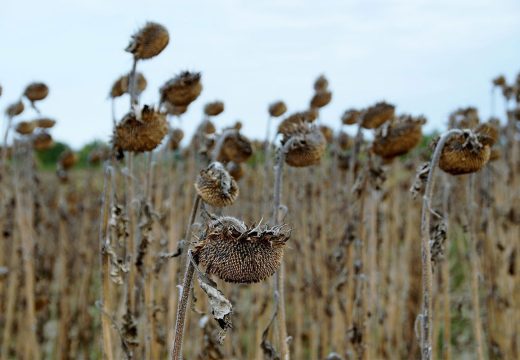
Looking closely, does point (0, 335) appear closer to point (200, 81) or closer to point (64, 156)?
point (64, 156)

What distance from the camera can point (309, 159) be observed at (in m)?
2.52

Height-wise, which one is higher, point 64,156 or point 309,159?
point 64,156

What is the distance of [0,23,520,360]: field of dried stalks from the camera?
1.99 meters

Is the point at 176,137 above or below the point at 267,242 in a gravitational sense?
above

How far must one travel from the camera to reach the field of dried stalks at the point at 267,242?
199 cm

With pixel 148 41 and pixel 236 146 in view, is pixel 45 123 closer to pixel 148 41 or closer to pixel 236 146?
pixel 148 41

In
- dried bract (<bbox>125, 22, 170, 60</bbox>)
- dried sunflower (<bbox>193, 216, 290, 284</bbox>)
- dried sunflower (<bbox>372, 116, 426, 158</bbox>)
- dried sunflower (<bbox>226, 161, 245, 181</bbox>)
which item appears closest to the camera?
dried sunflower (<bbox>193, 216, 290, 284</bbox>)

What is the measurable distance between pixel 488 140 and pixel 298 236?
3486 mm

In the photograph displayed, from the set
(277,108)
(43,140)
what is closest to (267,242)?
(277,108)

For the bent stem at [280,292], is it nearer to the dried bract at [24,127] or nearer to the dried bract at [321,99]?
the dried bract at [321,99]

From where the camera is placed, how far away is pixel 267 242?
58.2 inches

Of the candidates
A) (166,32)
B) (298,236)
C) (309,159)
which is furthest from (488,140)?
(298,236)

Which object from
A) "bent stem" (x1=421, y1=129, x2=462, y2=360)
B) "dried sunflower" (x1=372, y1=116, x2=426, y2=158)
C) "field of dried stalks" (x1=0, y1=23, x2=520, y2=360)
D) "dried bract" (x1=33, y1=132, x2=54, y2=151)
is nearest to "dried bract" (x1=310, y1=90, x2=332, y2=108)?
"field of dried stalks" (x1=0, y1=23, x2=520, y2=360)

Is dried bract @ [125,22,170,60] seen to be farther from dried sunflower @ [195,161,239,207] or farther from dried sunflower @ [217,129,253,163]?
dried sunflower @ [195,161,239,207]
